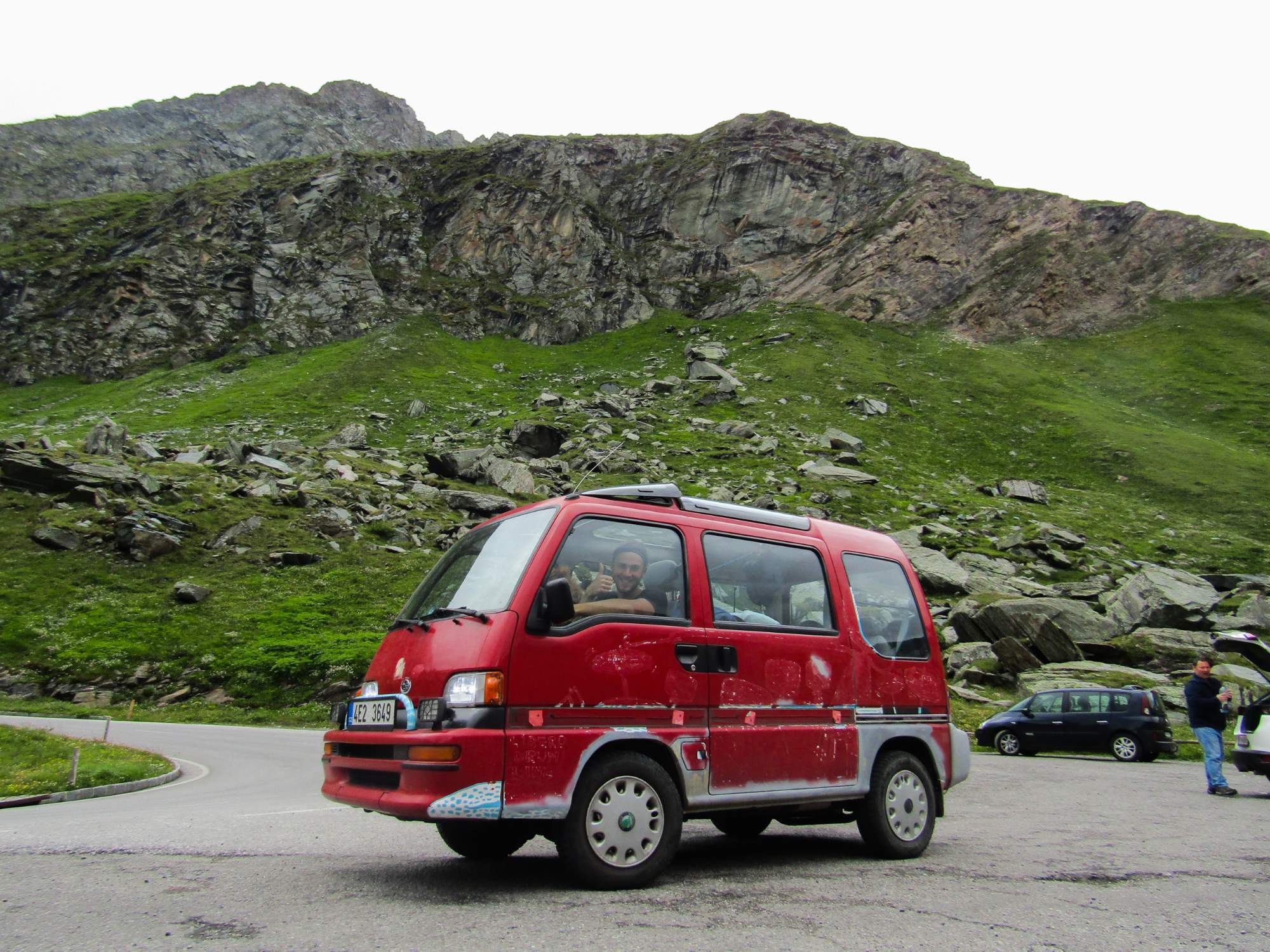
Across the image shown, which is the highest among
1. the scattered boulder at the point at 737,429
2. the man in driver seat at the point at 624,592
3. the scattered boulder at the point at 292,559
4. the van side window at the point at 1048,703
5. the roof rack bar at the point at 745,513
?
the scattered boulder at the point at 737,429

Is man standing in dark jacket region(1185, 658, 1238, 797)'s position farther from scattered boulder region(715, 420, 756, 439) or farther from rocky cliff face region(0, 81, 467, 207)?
rocky cliff face region(0, 81, 467, 207)

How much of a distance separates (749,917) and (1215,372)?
91.4 metres

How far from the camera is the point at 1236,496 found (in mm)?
55594

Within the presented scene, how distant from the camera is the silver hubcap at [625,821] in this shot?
5.48 m

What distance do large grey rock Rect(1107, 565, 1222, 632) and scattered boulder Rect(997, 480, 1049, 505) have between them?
21.4m

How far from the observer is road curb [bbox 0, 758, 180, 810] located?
12164 mm

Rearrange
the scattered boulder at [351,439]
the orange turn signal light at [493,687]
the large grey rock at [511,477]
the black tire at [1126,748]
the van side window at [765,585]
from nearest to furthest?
the orange turn signal light at [493,687] → the van side window at [765,585] → the black tire at [1126,748] → the large grey rock at [511,477] → the scattered boulder at [351,439]

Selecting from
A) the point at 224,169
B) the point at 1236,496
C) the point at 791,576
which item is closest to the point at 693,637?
the point at 791,576

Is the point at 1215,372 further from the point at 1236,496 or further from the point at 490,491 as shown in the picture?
the point at 490,491

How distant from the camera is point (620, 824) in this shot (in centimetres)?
556

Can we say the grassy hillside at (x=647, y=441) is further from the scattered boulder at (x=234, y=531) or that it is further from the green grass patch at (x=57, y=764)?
the green grass patch at (x=57, y=764)

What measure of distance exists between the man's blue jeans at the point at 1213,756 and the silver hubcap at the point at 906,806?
727 cm

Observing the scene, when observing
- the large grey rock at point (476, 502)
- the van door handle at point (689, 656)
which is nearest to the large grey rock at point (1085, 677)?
the van door handle at point (689, 656)

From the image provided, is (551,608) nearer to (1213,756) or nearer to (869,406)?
(1213,756)
